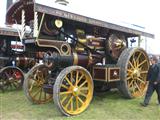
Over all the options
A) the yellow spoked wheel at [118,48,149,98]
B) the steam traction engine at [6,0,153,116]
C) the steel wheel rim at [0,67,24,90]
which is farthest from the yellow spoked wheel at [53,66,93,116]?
the steel wheel rim at [0,67,24,90]

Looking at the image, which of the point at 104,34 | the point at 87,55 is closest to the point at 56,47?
the point at 87,55

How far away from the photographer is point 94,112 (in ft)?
18.6

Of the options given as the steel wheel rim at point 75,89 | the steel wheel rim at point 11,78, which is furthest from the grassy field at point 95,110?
the steel wheel rim at point 11,78

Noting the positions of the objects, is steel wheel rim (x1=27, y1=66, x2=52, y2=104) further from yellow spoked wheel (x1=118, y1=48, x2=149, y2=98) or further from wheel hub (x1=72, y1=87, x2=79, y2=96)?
yellow spoked wheel (x1=118, y1=48, x2=149, y2=98)

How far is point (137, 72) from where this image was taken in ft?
23.7

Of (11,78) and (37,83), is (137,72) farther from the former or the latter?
(11,78)

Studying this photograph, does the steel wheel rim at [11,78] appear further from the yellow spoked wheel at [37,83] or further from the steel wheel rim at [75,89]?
the steel wheel rim at [75,89]

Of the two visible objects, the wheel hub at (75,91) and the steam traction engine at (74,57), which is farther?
the steam traction engine at (74,57)

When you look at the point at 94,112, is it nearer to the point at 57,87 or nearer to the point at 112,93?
the point at 57,87

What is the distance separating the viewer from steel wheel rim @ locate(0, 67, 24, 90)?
8.57 metres

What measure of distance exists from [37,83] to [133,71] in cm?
254

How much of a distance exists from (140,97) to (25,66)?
13.2 feet

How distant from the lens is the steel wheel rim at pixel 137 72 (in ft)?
23.3

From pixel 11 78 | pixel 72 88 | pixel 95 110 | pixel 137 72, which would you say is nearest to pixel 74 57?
pixel 72 88
